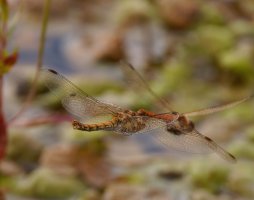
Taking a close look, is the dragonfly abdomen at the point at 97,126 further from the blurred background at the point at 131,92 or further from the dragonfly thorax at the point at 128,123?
the blurred background at the point at 131,92

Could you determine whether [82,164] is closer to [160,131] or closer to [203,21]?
[160,131]

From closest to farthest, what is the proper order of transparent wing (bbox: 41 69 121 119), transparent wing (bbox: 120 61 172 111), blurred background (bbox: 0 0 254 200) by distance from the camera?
transparent wing (bbox: 41 69 121 119)
transparent wing (bbox: 120 61 172 111)
blurred background (bbox: 0 0 254 200)

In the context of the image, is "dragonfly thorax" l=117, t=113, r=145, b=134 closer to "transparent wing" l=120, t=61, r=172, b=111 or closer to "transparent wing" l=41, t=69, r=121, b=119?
"transparent wing" l=41, t=69, r=121, b=119

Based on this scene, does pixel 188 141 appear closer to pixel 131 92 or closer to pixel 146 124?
pixel 146 124

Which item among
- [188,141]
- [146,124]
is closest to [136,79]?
[188,141]

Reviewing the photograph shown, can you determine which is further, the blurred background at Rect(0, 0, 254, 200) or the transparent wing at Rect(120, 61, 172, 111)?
the blurred background at Rect(0, 0, 254, 200)

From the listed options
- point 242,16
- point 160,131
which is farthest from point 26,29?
point 160,131

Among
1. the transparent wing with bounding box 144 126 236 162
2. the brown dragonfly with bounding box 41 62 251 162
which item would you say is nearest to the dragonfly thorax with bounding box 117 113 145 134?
the brown dragonfly with bounding box 41 62 251 162

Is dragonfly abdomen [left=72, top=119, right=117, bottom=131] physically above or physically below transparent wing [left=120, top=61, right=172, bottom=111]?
above
